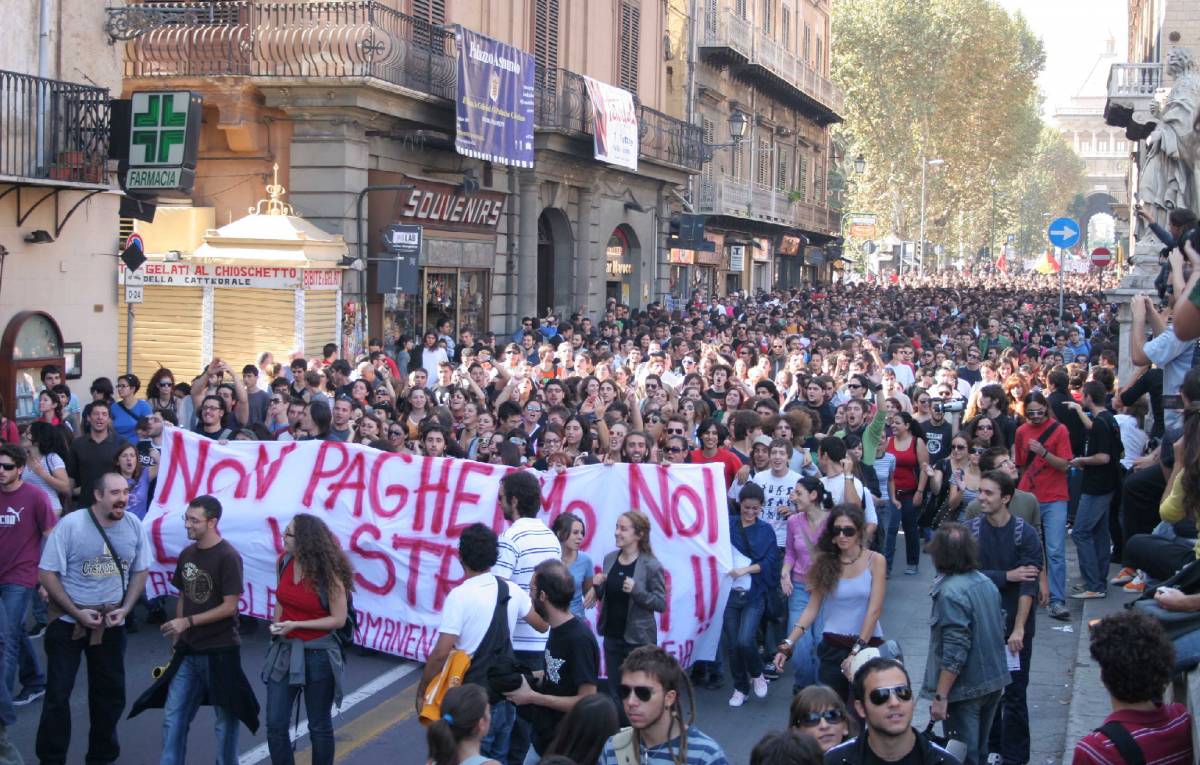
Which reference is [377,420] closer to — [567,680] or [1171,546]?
[567,680]

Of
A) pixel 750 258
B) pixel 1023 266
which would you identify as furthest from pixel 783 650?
pixel 1023 266

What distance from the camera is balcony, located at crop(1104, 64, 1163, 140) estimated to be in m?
31.8

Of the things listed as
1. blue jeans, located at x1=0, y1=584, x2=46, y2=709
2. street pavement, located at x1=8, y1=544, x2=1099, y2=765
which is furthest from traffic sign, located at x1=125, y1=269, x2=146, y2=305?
blue jeans, located at x1=0, y1=584, x2=46, y2=709

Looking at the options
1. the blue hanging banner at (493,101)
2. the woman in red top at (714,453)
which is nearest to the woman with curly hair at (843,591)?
the woman in red top at (714,453)

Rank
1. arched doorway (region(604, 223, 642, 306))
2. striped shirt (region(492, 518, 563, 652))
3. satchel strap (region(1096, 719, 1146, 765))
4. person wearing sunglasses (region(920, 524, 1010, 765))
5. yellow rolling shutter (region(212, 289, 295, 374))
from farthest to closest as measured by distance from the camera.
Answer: arched doorway (region(604, 223, 642, 306))
yellow rolling shutter (region(212, 289, 295, 374))
striped shirt (region(492, 518, 563, 652))
person wearing sunglasses (region(920, 524, 1010, 765))
satchel strap (region(1096, 719, 1146, 765))

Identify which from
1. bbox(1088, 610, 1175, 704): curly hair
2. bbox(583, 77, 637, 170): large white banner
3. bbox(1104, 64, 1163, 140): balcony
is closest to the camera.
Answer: bbox(1088, 610, 1175, 704): curly hair

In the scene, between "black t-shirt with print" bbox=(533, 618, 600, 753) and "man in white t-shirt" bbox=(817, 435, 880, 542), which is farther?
"man in white t-shirt" bbox=(817, 435, 880, 542)

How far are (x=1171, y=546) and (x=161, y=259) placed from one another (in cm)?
1623

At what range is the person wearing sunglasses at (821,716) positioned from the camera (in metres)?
4.81

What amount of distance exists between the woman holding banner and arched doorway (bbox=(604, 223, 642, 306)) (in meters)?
24.7

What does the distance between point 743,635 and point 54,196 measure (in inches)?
392

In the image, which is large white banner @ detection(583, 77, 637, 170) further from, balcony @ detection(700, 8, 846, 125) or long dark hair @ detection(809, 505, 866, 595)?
long dark hair @ detection(809, 505, 866, 595)

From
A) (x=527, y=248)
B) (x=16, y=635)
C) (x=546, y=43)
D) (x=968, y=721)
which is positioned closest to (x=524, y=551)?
(x=968, y=721)

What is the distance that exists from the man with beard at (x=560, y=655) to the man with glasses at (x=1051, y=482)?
5849 millimetres
